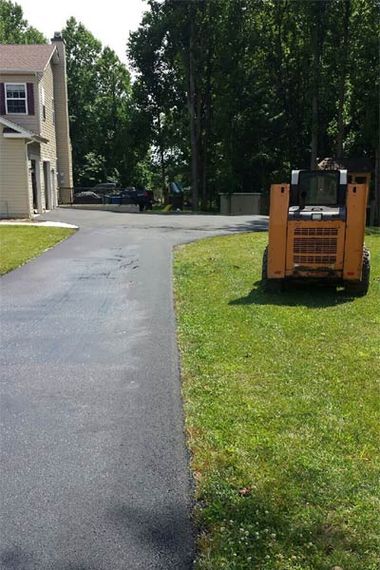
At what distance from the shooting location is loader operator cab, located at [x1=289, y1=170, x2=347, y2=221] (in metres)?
9.83

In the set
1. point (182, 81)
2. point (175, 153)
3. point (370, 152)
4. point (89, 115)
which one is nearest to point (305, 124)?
point (370, 152)

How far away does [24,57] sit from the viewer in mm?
29797

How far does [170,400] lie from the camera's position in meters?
4.91

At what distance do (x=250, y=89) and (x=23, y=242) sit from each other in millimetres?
27962

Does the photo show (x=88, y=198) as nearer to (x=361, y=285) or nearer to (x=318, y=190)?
(x=318, y=190)

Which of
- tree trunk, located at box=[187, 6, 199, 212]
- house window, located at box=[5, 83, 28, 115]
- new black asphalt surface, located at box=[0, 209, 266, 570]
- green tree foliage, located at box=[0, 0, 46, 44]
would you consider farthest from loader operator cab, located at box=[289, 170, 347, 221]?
green tree foliage, located at box=[0, 0, 46, 44]

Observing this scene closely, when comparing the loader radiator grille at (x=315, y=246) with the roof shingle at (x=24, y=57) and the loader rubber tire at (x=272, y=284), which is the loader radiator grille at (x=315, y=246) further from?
the roof shingle at (x=24, y=57)

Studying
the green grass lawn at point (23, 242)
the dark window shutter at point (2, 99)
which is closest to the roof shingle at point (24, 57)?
the dark window shutter at point (2, 99)

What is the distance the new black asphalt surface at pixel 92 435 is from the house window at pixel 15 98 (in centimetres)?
2095

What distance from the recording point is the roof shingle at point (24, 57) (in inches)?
1098

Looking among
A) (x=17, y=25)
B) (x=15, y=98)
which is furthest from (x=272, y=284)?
(x=17, y=25)

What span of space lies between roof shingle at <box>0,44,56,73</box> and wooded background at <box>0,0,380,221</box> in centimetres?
1189

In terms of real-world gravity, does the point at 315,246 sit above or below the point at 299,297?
above

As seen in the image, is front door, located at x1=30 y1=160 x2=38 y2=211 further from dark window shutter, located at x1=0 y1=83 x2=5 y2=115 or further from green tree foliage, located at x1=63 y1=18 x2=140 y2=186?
green tree foliage, located at x1=63 y1=18 x2=140 y2=186
